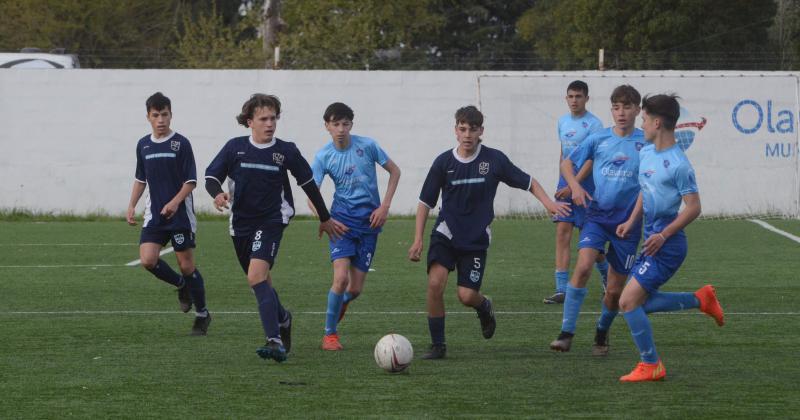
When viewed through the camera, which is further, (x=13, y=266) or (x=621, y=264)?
(x=13, y=266)

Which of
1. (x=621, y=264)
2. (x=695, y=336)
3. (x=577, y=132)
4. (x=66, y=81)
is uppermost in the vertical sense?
(x=66, y=81)

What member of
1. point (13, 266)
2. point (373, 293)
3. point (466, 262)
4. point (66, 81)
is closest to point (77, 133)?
point (66, 81)

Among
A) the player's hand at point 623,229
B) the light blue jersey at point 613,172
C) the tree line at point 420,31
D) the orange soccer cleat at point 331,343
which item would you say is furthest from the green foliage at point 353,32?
the player's hand at point 623,229

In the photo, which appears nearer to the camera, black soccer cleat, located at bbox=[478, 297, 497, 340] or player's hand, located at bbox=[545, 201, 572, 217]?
player's hand, located at bbox=[545, 201, 572, 217]

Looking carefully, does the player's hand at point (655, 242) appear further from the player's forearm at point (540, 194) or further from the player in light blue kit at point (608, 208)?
the player in light blue kit at point (608, 208)

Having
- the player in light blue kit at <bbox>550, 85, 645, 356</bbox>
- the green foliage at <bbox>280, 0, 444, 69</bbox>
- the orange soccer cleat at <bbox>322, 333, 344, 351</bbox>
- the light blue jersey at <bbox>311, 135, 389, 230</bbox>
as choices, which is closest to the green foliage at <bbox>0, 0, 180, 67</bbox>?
the green foliage at <bbox>280, 0, 444, 69</bbox>

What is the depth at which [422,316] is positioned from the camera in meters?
10.1

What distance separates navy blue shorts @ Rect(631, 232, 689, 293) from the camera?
7.04 metres

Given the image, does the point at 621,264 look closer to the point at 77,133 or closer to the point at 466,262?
the point at 466,262

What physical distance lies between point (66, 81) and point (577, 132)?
12330 mm

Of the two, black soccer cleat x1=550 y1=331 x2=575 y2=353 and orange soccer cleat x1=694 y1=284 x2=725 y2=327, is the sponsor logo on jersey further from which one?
orange soccer cleat x1=694 y1=284 x2=725 y2=327

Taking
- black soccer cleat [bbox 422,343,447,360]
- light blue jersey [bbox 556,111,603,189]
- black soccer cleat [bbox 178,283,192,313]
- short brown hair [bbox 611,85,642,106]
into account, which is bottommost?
Answer: black soccer cleat [bbox 422,343,447,360]

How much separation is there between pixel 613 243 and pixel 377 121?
42.1 feet

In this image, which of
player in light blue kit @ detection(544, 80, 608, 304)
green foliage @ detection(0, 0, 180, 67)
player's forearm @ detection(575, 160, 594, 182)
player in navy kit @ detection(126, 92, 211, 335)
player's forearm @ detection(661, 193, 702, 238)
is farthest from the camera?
green foliage @ detection(0, 0, 180, 67)
